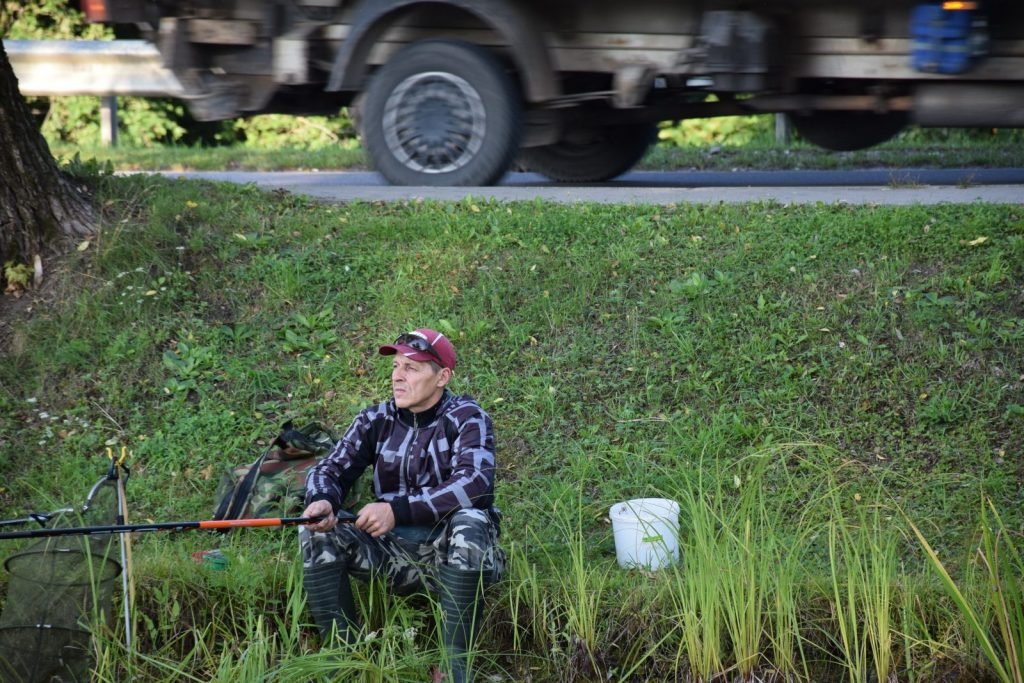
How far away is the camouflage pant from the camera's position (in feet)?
13.5

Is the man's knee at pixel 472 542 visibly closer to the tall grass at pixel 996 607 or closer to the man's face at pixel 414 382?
the man's face at pixel 414 382

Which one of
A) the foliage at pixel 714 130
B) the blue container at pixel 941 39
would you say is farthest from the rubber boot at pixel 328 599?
the foliage at pixel 714 130

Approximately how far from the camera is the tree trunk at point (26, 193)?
6.43 metres

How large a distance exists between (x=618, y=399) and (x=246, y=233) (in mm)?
2351

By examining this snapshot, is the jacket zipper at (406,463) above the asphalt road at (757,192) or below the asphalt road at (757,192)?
below

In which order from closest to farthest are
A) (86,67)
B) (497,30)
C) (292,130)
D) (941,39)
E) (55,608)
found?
(55,608) → (941,39) → (497,30) → (86,67) → (292,130)

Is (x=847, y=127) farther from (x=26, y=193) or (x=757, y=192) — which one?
(x=26, y=193)

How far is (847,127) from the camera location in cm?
880

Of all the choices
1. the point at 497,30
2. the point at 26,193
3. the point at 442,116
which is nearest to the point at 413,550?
the point at 26,193

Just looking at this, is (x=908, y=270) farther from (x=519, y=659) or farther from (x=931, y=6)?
(x=519, y=659)

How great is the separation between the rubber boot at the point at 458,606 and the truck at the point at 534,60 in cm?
436

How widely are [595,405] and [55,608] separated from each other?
2.46 m

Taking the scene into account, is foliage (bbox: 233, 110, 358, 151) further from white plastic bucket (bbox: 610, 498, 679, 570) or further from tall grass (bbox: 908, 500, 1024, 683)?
tall grass (bbox: 908, 500, 1024, 683)

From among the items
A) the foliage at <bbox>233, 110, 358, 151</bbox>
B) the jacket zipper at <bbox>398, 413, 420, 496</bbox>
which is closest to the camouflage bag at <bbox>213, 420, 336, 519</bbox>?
the jacket zipper at <bbox>398, 413, 420, 496</bbox>
